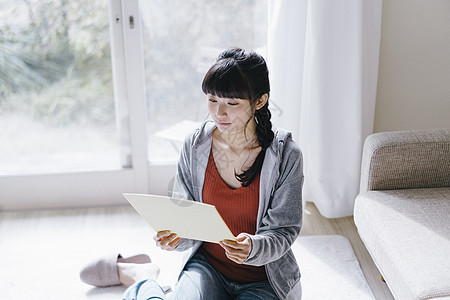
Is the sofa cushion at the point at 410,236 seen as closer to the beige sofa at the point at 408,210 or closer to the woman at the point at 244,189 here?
the beige sofa at the point at 408,210

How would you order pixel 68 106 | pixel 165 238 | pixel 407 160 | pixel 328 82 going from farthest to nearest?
pixel 68 106, pixel 328 82, pixel 407 160, pixel 165 238

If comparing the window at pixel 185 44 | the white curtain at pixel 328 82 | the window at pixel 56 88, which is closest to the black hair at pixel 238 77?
the white curtain at pixel 328 82

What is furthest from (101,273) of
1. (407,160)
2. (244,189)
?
(407,160)

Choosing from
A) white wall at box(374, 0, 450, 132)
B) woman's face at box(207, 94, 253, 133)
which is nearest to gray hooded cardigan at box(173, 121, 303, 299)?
woman's face at box(207, 94, 253, 133)

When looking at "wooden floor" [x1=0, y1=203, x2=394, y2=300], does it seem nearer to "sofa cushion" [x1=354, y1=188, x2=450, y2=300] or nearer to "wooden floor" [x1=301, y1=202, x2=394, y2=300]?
"wooden floor" [x1=301, y1=202, x2=394, y2=300]

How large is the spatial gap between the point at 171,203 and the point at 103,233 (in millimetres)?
1179

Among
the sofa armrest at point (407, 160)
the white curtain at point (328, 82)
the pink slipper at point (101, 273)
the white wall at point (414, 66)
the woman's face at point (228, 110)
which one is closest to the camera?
the woman's face at point (228, 110)

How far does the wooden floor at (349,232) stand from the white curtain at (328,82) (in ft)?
0.15

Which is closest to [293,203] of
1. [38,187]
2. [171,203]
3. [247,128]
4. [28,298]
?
[247,128]

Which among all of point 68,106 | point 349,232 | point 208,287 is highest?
point 68,106

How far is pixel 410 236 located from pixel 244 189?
0.54 metres

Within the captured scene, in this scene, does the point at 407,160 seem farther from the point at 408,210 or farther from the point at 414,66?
the point at 414,66

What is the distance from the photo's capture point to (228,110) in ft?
4.42

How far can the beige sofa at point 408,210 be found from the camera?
56.1 inches
